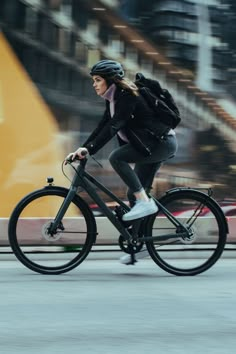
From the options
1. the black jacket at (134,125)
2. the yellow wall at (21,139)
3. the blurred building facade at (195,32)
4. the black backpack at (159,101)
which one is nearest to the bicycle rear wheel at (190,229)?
the black jacket at (134,125)

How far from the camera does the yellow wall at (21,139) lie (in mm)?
8141

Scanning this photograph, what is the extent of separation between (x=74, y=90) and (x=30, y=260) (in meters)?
2.47

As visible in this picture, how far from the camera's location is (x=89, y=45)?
8.19 metres

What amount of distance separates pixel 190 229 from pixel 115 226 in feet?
2.06

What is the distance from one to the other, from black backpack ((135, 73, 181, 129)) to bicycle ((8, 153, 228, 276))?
598 millimetres

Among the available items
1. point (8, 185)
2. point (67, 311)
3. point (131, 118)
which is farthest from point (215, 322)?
point (8, 185)

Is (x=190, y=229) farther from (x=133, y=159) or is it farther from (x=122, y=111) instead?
(x=122, y=111)

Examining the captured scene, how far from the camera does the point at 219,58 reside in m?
8.43

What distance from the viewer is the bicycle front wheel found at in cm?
610

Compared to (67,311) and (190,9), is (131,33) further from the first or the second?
(67,311)

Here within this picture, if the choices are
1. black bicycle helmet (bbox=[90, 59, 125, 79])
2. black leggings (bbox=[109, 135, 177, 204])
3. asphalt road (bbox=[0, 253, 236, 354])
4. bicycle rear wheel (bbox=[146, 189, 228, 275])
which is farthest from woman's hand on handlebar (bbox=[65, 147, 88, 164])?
asphalt road (bbox=[0, 253, 236, 354])

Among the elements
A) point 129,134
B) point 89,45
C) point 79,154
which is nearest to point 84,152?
point 79,154

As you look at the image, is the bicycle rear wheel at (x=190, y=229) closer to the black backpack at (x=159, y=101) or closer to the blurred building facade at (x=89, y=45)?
the black backpack at (x=159, y=101)

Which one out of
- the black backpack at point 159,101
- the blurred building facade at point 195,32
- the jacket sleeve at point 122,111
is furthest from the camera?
the blurred building facade at point 195,32
